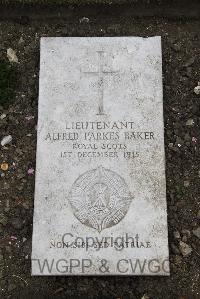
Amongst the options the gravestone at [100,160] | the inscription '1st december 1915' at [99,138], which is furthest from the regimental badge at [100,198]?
the inscription '1st december 1915' at [99,138]

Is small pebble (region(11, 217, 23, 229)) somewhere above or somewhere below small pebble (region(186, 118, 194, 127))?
below

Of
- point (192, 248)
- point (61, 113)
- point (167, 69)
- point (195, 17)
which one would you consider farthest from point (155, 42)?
point (192, 248)

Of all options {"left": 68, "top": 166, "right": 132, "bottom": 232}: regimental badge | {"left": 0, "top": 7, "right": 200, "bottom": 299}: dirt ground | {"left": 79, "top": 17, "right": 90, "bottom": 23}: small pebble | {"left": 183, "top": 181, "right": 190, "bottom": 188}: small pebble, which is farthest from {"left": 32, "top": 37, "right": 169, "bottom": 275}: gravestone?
{"left": 79, "top": 17, "right": 90, "bottom": 23}: small pebble

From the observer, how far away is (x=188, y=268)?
4.01m

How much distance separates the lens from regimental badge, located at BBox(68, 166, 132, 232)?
3.95 m

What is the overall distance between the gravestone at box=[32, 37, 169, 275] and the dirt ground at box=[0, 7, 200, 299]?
172 mm

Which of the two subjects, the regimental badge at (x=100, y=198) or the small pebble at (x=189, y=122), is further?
the small pebble at (x=189, y=122)

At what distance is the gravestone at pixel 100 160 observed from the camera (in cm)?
389

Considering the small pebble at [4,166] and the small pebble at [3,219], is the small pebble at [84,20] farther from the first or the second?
the small pebble at [3,219]

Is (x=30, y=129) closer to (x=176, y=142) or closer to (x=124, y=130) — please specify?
(x=124, y=130)

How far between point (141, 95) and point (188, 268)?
58.1 inches

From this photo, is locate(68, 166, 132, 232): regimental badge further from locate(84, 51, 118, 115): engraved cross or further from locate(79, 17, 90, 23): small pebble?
locate(79, 17, 90, 23): small pebble

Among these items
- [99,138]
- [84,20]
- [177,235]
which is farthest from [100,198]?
[84,20]

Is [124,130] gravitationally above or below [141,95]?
below
